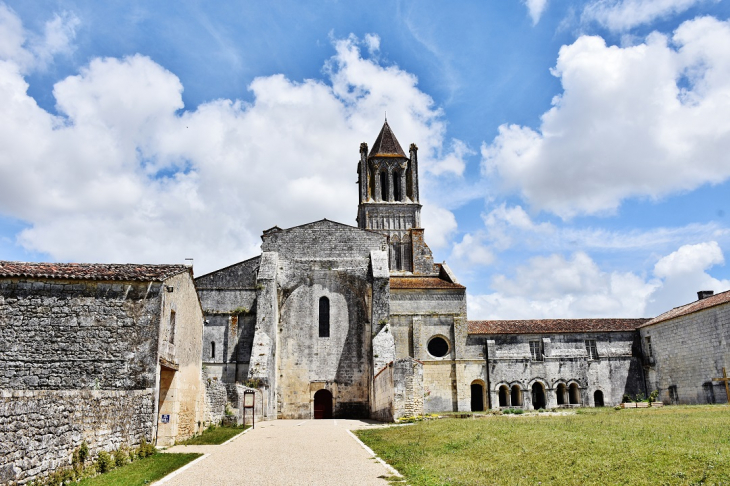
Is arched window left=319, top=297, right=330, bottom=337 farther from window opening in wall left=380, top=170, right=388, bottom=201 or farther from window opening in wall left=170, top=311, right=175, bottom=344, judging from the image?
window opening in wall left=380, top=170, right=388, bottom=201

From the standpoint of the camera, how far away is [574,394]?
1405 inches

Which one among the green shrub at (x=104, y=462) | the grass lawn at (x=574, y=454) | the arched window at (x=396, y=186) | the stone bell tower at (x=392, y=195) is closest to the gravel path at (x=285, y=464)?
the grass lawn at (x=574, y=454)

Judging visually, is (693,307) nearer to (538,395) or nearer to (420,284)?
(538,395)

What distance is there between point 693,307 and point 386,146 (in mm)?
31271

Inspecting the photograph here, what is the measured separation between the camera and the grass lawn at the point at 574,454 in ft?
25.6

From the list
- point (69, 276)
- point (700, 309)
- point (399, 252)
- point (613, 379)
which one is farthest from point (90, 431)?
point (399, 252)

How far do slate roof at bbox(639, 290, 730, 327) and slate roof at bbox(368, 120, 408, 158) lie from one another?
89.3 feet

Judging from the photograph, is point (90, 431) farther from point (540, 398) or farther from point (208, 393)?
point (540, 398)

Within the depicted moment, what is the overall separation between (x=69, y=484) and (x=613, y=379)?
3354cm

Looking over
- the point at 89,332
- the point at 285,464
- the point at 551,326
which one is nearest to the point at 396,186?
the point at 551,326

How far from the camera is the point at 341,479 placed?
9398mm

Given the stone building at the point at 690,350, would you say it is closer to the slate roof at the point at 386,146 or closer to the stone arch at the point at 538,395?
the stone arch at the point at 538,395

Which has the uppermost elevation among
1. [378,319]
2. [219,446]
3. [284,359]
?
[378,319]

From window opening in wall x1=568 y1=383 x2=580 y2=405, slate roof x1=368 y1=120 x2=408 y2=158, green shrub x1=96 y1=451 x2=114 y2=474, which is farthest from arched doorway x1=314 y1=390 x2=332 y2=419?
slate roof x1=368 y1=120 x2=408 y2=158
